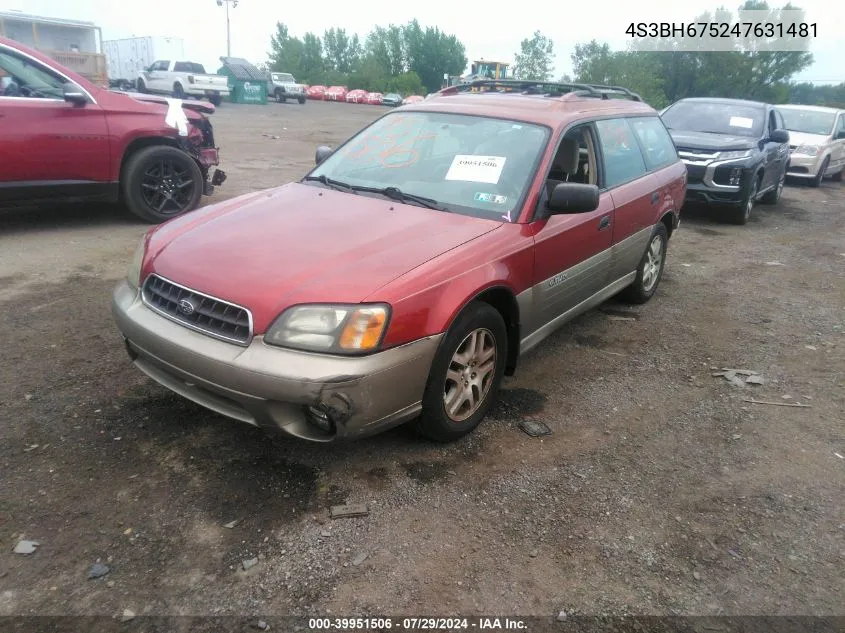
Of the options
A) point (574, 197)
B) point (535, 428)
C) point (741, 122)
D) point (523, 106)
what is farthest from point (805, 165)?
point (535, 428)

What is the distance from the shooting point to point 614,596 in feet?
7.77

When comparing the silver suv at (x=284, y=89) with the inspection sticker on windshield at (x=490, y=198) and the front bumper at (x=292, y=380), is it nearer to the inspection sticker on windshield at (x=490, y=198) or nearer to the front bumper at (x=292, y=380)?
the inspection sticker on windshield at (x=490, y=198)

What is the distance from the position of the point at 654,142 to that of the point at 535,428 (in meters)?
3.03

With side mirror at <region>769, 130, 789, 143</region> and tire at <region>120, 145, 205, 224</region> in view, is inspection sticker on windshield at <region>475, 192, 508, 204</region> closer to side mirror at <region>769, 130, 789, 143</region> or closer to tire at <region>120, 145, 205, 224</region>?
tire at <region>120, 145, 205, 224</region>

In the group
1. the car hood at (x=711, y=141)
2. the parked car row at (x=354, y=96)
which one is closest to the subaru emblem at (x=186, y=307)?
the car hood at (x=711, y=141)

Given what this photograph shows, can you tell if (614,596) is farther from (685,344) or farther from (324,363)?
(685,344)

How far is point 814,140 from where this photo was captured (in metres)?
12.7

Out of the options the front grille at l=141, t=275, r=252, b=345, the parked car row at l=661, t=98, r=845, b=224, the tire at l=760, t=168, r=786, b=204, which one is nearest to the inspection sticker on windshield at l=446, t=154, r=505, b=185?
the front grille at l=141, t=275, r=252, b=345

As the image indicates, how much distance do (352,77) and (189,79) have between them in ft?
133

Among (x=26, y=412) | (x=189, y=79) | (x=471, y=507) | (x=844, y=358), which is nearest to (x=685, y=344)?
(x=844, y=358)

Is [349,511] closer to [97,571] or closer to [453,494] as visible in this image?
[453,494]

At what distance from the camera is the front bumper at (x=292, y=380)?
8.36 ft

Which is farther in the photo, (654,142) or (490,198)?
(654,142)

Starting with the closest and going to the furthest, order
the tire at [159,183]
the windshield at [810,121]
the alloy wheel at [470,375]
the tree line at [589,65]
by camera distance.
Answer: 1. the alloy wheel at [470,375]
2. the tire at [159,183]
3. the windshield at [810,121]
4. the tree line at [589,65]
